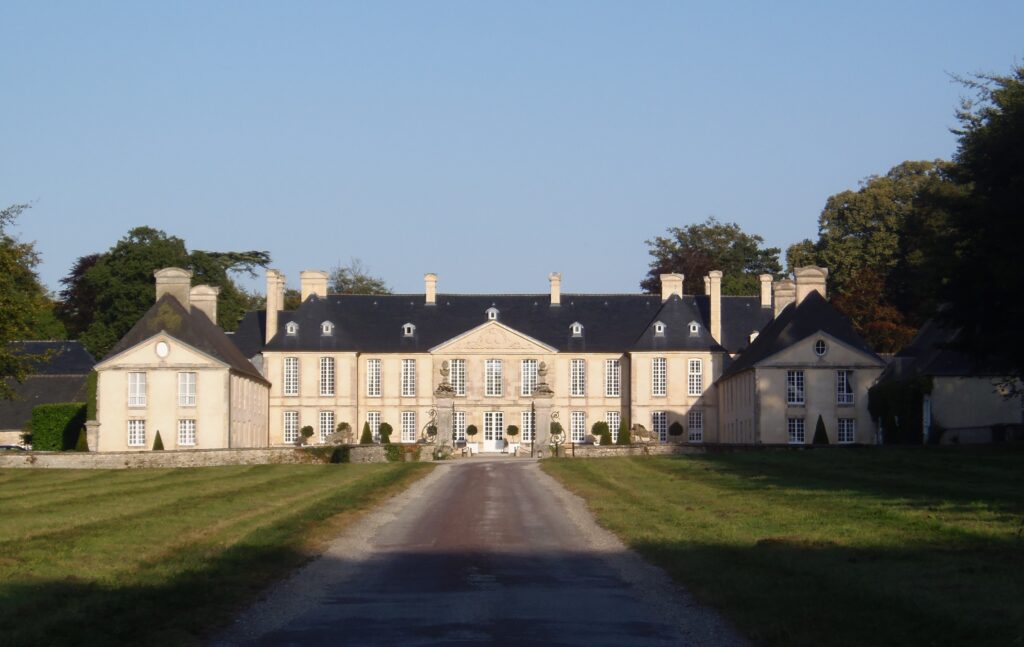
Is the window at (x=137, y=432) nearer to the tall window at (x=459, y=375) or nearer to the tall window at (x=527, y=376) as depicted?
the tall window at (x=459, y=375)

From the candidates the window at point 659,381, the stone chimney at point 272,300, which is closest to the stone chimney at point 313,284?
the stone chimney at point 272,300

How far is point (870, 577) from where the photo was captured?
1479 centimetres

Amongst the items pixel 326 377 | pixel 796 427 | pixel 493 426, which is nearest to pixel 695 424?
pixel 796 427

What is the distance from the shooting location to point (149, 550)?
17703 millimetres

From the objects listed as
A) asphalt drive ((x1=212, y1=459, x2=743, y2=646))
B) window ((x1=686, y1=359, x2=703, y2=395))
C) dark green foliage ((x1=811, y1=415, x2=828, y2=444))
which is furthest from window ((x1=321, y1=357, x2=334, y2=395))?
asphalt drive ((x1=212, y1=459, x2=743, y2=646))

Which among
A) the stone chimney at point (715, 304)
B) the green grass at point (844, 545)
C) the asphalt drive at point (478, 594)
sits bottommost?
the asphalt drive at point (478, 594)

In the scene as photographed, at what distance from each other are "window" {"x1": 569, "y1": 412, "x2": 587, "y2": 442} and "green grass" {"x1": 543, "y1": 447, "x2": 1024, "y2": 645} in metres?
42.8

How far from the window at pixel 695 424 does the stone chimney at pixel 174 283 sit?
27.7 m

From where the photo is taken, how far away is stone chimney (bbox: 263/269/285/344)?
258 ft

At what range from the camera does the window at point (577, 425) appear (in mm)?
79750

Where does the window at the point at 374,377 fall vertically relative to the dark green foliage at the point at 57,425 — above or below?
above

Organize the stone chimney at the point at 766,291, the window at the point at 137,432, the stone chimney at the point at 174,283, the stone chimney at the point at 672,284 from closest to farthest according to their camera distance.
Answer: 1. the window at the point at 137,432
2. the stone chimney at the point at 174,283
3. the stone chimney at the point at 672,284
4. the stone chimney at the point at 766,291

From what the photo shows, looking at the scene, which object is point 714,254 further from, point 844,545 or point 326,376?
point 844,545

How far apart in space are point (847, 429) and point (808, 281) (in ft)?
25.0
